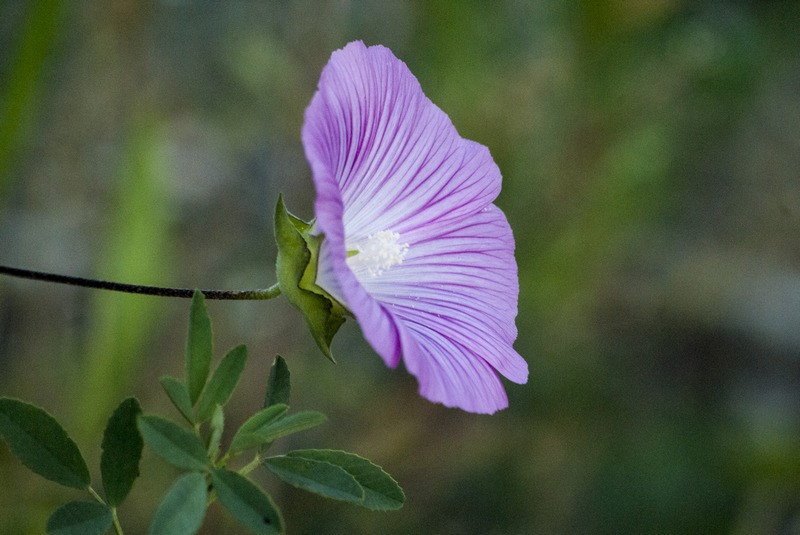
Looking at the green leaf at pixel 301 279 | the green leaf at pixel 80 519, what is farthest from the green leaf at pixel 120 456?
the green leaf at pixel 301 279

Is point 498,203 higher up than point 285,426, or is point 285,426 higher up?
point 498,203

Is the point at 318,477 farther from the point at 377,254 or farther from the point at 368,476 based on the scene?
the point at 377,254

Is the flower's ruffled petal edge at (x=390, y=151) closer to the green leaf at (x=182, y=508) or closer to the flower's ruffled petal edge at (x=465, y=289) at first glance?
the flower's ruffled petal edge at (x=465, y=289)

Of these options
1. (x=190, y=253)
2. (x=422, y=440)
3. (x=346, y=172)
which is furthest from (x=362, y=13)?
(x=346, y=172)

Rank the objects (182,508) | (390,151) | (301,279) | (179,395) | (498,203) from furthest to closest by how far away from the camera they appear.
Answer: (498,203), (390,151), (301,279), (179,395), (182,508)

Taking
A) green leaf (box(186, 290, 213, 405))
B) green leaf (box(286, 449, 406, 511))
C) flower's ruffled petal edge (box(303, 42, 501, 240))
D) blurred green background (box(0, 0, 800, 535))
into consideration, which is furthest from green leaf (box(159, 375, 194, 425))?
blurred green background (box(0, 0, 800, 535))

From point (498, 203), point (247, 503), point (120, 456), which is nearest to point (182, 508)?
→ point (247, 503)

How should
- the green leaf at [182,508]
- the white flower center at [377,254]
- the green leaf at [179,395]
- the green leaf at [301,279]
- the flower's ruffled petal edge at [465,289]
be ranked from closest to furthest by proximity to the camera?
1. the green leaf at [182,508]
2. the green leaf at [179,395]
3. the green leaf at [301,279]
4. the flower's ruffled petal edge at [465,289]
5. the white flower center at [377,254]
